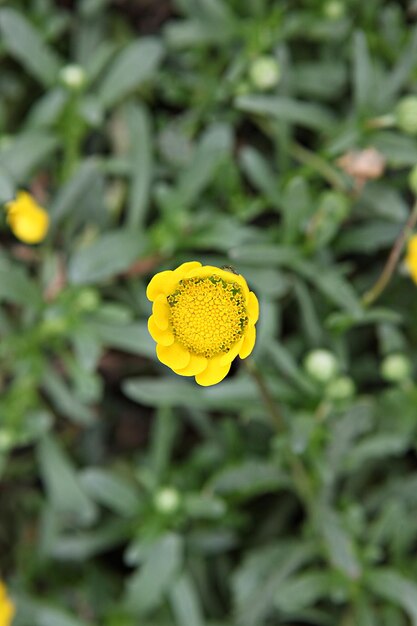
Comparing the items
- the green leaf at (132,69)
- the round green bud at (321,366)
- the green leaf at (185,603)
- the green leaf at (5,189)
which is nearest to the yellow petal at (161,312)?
the green leaf at (5,189)

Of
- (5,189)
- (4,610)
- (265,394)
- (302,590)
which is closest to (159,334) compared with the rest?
(265,394)

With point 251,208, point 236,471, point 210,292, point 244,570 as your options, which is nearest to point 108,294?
point 251,208

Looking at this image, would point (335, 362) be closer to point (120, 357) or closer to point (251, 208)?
point (251, 208)

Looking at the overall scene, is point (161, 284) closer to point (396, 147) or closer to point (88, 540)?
point (396, 147)

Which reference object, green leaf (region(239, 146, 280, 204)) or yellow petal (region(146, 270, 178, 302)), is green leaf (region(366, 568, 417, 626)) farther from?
yellow petal (region(146, 270, 178, 302))

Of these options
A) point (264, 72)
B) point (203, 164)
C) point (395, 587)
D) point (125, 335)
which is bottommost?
point (395, 587)
